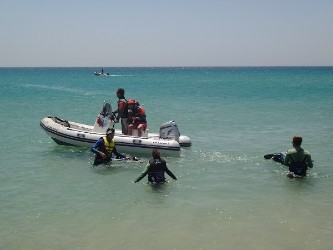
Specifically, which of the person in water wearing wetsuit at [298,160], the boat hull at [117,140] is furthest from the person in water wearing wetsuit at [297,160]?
the boat hull at [117,140]

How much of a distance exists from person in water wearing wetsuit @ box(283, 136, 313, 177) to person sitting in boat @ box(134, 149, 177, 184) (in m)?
2.75

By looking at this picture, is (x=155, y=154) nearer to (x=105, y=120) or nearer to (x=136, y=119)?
(x=136, y=119)

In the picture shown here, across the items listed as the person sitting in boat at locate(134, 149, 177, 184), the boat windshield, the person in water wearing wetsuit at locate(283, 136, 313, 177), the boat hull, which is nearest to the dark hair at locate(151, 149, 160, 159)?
the person sitting in boat at locate(134, 149, 177, 184)

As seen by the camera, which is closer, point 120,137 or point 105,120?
point 120,137

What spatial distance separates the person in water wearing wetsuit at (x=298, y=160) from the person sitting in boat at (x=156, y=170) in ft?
9.04

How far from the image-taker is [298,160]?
10.5 m

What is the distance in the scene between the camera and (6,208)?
8.80 metres

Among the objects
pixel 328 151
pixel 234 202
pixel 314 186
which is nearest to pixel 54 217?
pixel 234 202

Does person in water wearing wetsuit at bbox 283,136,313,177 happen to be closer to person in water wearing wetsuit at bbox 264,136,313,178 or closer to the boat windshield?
person in water wearing wetsuit at bbox 264,136,313,178

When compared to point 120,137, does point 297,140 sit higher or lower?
higher

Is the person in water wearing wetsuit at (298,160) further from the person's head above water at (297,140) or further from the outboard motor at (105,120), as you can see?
the outboard motor at (105,120)

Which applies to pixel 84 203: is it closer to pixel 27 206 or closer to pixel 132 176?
pixel 27 206

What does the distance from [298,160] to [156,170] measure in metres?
3.27

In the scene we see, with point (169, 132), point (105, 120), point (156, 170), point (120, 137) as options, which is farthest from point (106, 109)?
point (156, 170)
